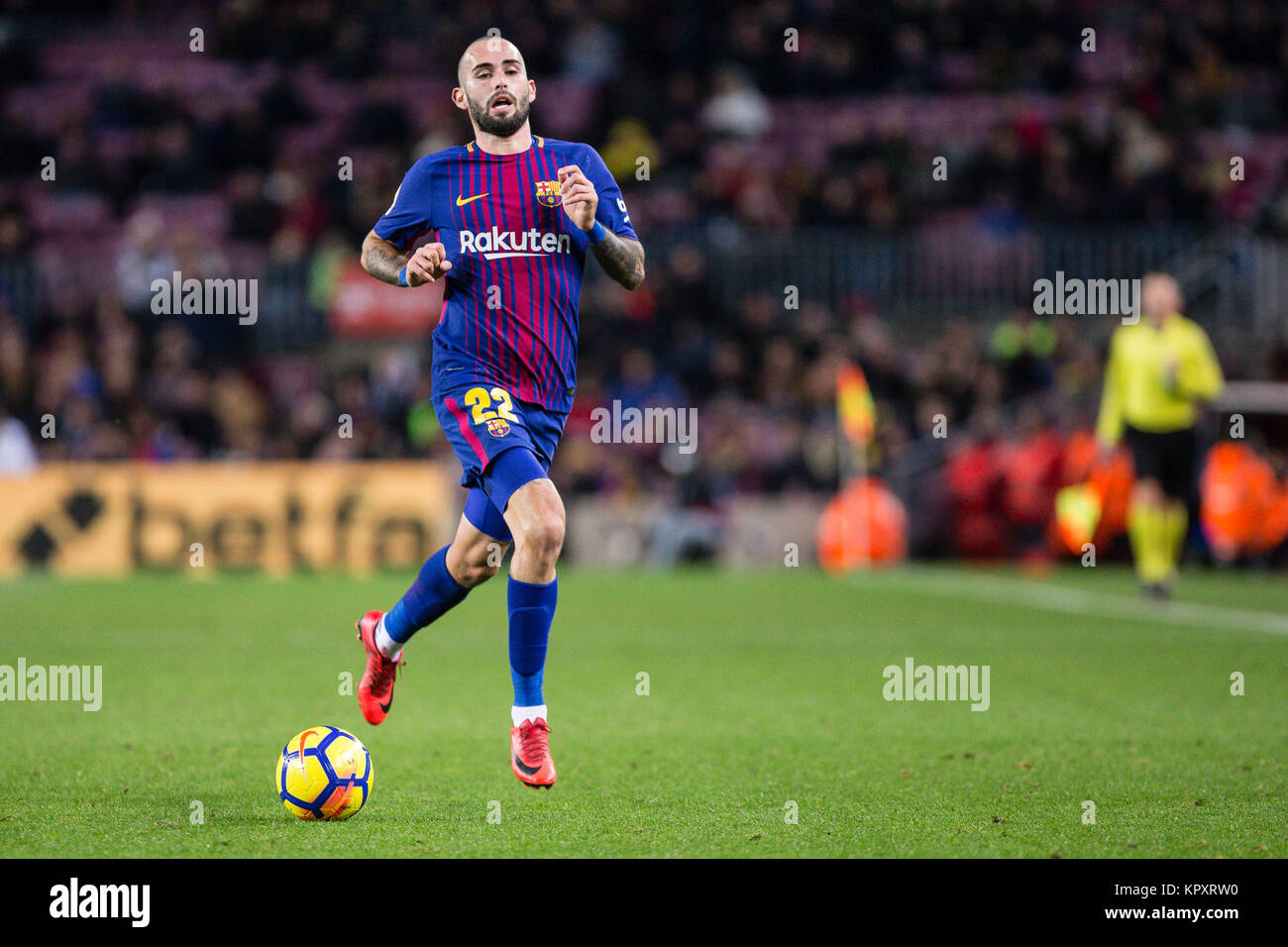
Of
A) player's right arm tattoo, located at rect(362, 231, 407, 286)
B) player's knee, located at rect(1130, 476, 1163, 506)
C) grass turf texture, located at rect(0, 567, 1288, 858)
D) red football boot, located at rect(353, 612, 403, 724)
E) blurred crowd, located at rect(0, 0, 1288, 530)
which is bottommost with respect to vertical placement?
grass turf texture, located at rect(0, 567, 1288, 858)

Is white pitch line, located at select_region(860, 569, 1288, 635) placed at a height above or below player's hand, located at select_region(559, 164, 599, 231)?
below

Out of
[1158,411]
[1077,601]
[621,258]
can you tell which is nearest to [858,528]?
[1077,601]

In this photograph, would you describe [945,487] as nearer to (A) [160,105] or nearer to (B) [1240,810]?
(A) [160,105]

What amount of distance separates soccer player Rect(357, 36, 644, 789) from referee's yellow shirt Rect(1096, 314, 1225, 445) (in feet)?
28.1

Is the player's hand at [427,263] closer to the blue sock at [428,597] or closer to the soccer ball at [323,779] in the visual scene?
the blue sock at [428,597]

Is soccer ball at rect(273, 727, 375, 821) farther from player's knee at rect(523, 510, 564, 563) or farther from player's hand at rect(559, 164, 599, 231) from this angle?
player's hand at rect(559, 164, 599, 231)

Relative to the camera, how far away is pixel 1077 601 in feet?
46.0

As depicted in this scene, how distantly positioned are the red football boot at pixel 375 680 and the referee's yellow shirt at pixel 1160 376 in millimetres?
8831

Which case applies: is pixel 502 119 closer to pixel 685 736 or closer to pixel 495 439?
pixel 495 439

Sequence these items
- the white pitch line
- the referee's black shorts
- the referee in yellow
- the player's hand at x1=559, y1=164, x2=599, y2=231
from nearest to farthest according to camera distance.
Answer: the player's hand at x1=559, y1=164, x2=599, y2=231, the white pitch line, the referee in yellow, the referee's black shorts

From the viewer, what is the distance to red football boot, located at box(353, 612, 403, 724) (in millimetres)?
6782

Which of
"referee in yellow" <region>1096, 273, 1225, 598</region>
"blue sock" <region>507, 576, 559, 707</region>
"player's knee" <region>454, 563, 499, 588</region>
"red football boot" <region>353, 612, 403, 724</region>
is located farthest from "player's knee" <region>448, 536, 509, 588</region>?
"referee in yellow" <region>1096, 273, 1225, 598</region>

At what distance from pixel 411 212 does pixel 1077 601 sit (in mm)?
9047

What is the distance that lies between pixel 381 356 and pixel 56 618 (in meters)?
9.02
